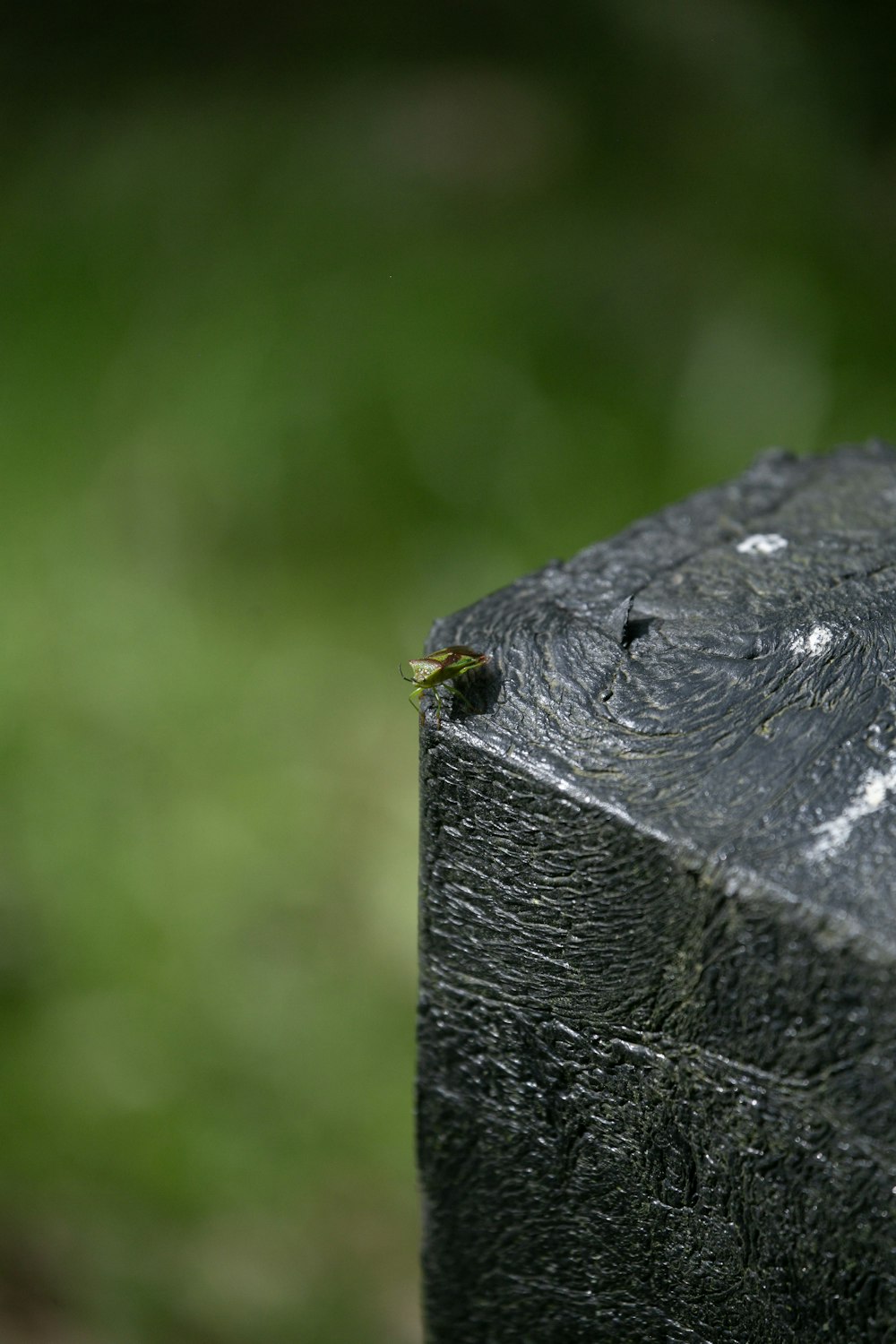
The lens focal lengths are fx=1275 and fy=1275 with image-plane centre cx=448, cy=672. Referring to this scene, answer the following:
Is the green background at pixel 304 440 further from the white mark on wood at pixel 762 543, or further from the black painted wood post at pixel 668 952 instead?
the white mark on wood at pixel 762 543

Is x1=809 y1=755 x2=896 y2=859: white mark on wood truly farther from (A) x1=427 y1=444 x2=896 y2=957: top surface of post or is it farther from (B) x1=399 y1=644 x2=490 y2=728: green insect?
(B) x1=399 y1=644 x2=490 y2=728: green insect

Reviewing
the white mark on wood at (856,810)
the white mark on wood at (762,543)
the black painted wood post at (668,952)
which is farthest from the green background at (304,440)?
the white mark on wood at (856,810)

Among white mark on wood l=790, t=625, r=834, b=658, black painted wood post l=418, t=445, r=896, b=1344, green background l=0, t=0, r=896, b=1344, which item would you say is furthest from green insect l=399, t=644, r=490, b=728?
green background l=0, t=0, r=896, b=1344

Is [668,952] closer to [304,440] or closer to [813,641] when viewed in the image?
[813,641]

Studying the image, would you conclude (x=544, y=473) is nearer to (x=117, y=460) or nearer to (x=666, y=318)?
(x=666, y=318)

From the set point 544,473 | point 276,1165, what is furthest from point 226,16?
point 276,1165

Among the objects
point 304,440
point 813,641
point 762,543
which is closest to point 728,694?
point 813,641
